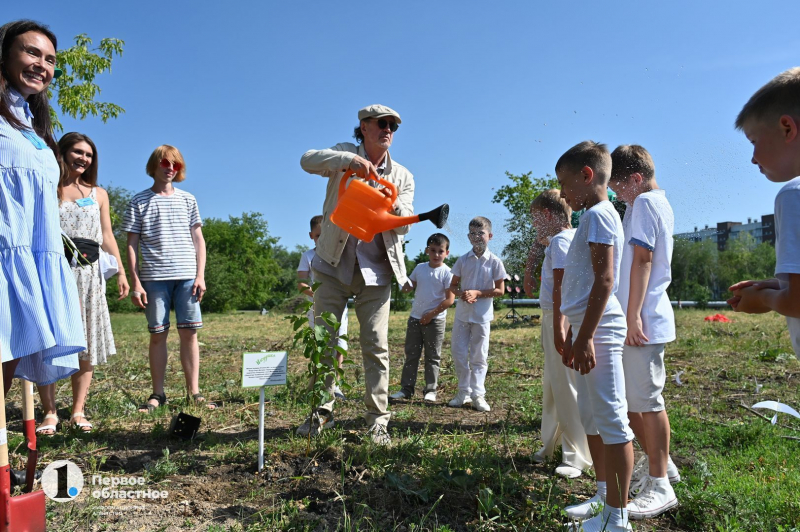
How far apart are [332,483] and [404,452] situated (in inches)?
20.9

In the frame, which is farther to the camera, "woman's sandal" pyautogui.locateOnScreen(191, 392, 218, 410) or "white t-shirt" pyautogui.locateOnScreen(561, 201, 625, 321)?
"woman's sandal" pyautogui.locateOnScreen(191, 392, 218, 410)

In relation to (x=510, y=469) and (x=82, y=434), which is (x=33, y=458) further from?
(x=510, y=469)

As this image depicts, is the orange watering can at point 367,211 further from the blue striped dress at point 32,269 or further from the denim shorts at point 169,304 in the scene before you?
the denim shorts at point 169,304

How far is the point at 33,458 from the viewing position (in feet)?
7.92

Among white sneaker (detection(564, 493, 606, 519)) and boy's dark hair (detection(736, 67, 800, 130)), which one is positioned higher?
boy's dark hair (detection(736, 67, 800, 130))

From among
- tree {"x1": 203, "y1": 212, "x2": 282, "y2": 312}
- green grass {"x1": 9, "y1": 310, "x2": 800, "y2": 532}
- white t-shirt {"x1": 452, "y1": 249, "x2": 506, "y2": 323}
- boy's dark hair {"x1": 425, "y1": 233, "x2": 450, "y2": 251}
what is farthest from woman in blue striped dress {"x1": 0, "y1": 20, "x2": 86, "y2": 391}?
tree {"x1": 203, "y1": 212, "x2": 282, "y2": 312}

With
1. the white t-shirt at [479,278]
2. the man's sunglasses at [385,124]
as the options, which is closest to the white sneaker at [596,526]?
the man's sunglasses at [385,124]

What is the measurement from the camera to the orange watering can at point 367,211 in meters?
3.19

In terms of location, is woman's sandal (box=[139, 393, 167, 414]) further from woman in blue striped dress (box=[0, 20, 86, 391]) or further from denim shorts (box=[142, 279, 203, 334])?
woman in blue striped dress (box=[0, 20, 86, 391])

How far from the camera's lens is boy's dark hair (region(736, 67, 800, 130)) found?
174 cm

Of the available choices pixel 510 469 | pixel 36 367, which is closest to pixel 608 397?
pixel 510 469

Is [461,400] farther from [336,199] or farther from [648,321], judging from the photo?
[648,321]

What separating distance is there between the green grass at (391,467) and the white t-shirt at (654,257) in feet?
2.55

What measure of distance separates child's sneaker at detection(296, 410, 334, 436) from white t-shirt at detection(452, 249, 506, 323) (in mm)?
2186
